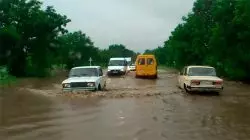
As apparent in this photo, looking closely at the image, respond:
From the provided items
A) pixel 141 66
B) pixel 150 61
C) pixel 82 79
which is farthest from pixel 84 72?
pixel 150 61

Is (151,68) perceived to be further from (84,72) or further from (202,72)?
(84,72)

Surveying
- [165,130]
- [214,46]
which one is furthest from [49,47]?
[165,130]

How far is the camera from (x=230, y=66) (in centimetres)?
4097

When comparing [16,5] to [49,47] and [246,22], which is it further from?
[246,22]

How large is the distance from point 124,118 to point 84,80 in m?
8.17

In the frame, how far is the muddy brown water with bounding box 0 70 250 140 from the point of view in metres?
11.8

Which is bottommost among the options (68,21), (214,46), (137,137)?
(137,137)

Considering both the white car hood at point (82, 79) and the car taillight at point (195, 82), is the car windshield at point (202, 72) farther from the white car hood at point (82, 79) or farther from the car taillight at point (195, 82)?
the white car hood at point (82, 79)

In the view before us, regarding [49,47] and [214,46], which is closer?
[214,46]

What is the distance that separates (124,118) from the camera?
14930mm

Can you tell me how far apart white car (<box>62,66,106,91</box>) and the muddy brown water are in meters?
0.48

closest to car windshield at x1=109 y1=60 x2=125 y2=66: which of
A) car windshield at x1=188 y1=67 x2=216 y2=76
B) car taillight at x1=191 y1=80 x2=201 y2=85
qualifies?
car windshield at x1=188 y1=67 x2=216 y2=76

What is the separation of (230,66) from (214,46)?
2.46 meters

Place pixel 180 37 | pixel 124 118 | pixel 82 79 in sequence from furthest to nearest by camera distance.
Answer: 1. pixel 180 37
2. pixel 82 79
3. pixel 124 118
